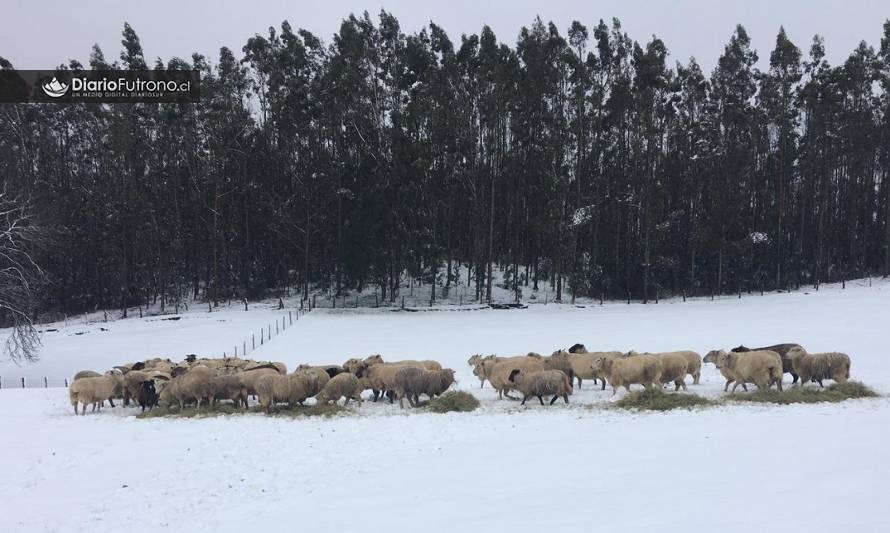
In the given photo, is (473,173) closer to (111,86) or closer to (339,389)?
(111,86)

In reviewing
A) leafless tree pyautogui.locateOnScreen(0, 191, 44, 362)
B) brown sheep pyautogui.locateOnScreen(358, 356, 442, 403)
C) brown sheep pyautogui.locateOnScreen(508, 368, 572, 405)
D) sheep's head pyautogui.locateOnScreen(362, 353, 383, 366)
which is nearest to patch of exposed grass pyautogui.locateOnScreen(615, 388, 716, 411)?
brown sheep pyautogui.locateOnScreen(508, 368, 572, 405)

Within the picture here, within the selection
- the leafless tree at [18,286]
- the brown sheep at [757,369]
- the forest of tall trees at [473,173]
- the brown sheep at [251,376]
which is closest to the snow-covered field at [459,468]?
the brown sheep at [757,369]

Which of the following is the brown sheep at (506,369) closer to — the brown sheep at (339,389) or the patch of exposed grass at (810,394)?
the brown sheep at (339,389)

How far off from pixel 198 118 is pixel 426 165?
72.5ft

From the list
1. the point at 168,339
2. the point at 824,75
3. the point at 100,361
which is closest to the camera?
the point at 100,361

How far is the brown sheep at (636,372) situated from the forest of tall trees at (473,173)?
29.1 m

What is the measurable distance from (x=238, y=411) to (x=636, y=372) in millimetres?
10155

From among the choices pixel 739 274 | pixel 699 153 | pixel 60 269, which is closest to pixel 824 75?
pixel 699 153

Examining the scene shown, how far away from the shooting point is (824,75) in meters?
51.1

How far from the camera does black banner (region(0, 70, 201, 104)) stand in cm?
4644

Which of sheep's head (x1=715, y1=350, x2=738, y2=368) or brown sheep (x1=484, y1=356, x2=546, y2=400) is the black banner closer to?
brown sheep (x1=484, y1=356, x2=546, y2=400)

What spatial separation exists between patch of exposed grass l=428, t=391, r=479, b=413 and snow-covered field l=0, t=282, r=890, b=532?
33cm

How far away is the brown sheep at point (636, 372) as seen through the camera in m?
14.8

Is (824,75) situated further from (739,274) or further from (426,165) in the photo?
(426,165)
